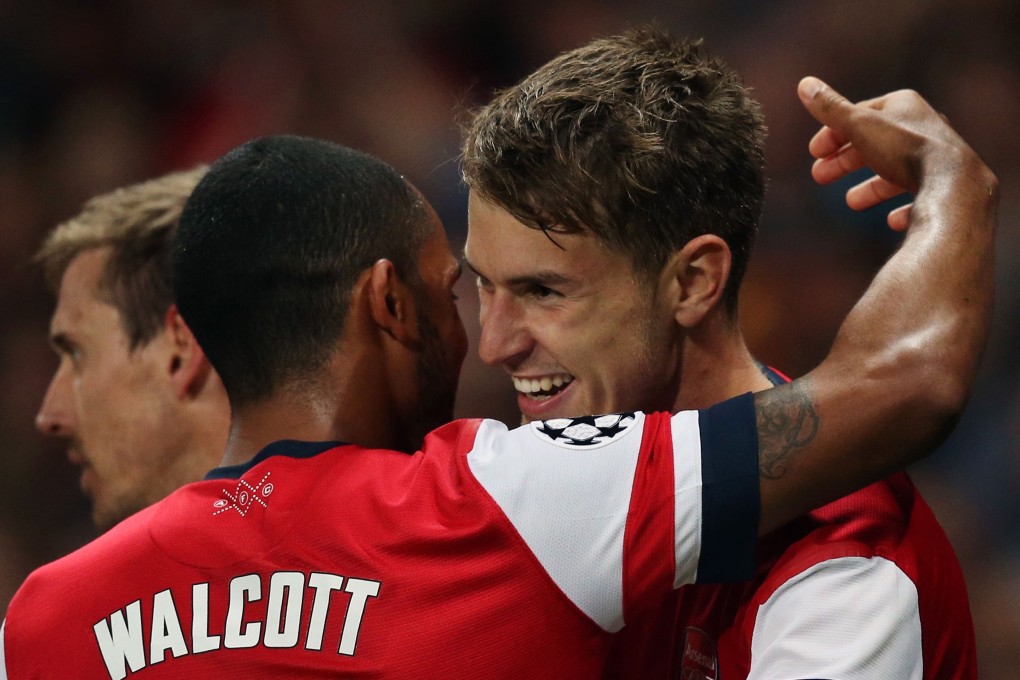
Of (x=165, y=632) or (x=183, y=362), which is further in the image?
(x=183, y=362)

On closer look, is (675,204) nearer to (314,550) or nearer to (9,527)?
(314,550)

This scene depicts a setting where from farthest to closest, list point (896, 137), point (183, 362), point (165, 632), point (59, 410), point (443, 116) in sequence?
point (443, 116) < point (59, 410) < point (183, 362) < point (896, 137) < point (165, 632)

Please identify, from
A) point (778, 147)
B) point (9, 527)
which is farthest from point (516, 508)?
point (9, 527)

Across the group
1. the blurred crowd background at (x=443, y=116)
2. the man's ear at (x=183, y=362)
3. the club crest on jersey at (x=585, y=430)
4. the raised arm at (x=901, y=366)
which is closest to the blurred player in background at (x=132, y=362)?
the man's ear at (x=183, y=362)

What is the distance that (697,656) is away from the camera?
2.18m

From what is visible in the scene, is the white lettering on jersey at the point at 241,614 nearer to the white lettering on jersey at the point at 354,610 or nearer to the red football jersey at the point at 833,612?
the white lettering on jersey at the point at 354,610

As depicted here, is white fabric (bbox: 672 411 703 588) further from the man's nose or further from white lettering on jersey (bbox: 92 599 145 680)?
the man's nose

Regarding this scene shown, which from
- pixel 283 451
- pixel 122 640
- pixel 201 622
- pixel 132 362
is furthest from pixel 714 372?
pixel 132 362

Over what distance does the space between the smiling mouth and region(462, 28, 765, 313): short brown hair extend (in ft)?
0.88

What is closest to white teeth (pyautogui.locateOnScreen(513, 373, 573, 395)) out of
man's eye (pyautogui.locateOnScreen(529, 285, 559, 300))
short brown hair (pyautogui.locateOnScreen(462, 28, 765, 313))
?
man's eye (pyautogui.locateOnScreen(529, 285, 559, 300))

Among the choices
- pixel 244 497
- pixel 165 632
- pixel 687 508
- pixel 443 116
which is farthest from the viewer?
pixel 443 116

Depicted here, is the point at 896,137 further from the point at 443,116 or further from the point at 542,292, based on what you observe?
the point at 443,116

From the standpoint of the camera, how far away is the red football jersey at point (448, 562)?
1.91 m

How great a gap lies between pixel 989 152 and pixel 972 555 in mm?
1750
